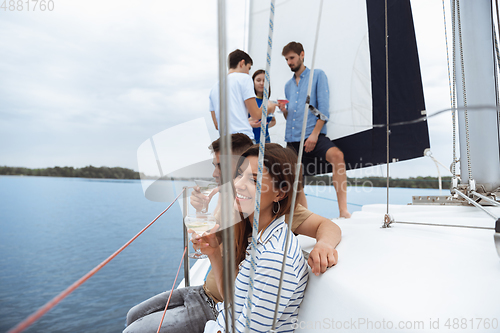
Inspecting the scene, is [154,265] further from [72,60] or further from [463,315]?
[72,60]

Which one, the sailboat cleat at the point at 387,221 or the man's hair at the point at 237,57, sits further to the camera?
the man's hair at the point at 237,57

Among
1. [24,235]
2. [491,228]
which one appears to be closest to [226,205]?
[491,228]

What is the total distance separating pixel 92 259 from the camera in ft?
32.1

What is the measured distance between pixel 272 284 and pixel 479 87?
92 centimetres

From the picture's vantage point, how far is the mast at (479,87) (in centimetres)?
93

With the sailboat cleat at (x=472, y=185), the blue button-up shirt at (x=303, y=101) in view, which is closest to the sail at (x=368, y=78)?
the blue button-up shirt at (x=303, y=101)

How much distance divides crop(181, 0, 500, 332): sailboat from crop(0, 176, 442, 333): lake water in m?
A: 0.19

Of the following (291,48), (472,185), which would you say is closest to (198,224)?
(472,185)

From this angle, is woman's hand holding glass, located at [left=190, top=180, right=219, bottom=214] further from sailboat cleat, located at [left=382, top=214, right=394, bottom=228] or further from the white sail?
the white sail

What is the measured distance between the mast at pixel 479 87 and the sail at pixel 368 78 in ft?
2.20

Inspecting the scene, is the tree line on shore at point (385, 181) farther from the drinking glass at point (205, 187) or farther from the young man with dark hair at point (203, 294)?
the drinking glass at point (205, 187)

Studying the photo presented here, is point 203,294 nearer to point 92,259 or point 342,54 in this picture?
point 342,54

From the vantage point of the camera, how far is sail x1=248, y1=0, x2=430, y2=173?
65.0 inches

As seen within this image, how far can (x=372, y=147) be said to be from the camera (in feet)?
6.17
